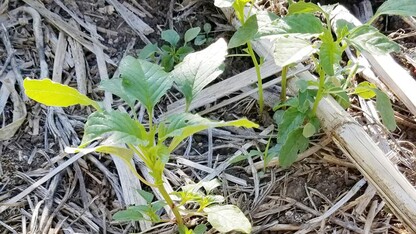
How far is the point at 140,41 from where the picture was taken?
77.1 inches

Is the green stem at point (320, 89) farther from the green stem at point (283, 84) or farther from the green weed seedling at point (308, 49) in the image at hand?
the green stem at point (283, 84)

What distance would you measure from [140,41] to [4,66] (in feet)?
1.41

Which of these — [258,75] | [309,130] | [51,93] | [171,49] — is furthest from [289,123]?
[51,93]

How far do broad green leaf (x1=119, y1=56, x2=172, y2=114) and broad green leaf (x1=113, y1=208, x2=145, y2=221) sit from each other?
9.4 inches

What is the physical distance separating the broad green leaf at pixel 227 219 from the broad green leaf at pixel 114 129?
0.77 feet

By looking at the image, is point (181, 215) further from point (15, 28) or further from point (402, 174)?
point (15, 28)

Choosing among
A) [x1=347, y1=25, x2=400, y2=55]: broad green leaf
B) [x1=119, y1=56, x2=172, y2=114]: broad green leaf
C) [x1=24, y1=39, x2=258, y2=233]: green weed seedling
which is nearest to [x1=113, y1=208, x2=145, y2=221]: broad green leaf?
[x1=24, y1=39, x2=258, y2=233]: green weed seedling

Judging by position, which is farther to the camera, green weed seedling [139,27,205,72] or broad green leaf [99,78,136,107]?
green weed seedling [139,27,205,72]

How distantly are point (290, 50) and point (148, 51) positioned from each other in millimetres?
608

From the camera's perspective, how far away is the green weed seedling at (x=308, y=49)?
137 cm

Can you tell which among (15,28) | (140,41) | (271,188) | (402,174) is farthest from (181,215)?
(15,28)

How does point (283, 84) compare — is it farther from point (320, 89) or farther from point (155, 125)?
point (155, 125)

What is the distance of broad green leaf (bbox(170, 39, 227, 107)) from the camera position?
1.40 metres

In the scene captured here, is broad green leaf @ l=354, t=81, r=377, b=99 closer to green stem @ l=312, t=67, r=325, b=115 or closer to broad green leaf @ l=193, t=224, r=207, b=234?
green stem @ l=312, t=67, r=325, b=115
